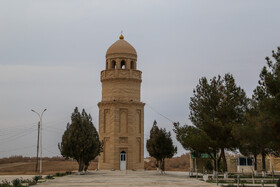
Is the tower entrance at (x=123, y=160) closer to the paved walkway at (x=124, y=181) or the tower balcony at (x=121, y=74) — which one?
the tower balcony at (x=121, y=74)

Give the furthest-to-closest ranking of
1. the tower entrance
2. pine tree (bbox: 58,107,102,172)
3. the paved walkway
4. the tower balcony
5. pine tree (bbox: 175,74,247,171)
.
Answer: the tower balcony, the tower entrance, pine tree (bbox: 58,107,102,172), pine tree (bbox: 175,74,247,171), the paved walkway

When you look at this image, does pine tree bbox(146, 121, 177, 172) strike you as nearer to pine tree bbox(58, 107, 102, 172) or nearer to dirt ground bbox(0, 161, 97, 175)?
pine tree bbox(58, 107, 102, 172)

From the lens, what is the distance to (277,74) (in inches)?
710

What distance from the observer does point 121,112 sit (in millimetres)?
47281

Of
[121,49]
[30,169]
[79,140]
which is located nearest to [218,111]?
[79,140]

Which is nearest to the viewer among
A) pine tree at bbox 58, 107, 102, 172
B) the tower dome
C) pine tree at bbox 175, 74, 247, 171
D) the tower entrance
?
pine tree at bbox 175, 74, 247, 171

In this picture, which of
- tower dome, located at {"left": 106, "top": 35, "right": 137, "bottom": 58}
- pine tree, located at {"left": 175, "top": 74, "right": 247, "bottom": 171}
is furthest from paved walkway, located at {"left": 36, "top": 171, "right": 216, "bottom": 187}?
tower dome, located at {"left": 106, "top": 35, "right": 137, "bottom": 58}

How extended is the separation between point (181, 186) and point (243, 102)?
11696 millimetres

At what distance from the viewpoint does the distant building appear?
1826 inches

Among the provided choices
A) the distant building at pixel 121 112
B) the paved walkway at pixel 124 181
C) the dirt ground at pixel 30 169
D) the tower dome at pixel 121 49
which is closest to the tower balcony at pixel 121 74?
the distant building at pixel 121 112

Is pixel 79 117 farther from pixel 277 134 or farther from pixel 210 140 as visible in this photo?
pixel 277 134

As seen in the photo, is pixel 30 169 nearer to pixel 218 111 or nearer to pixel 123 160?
pixel 123 160

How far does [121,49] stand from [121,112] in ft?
26.3

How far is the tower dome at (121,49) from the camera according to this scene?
48.2 metres
